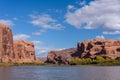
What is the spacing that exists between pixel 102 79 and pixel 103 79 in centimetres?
20

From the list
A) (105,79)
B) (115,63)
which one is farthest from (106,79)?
(115,63)

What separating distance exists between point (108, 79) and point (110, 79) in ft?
1.35

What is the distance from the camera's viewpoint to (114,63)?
655 ft

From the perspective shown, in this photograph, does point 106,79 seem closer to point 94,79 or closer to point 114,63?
point 94,79

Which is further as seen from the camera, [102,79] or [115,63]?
[115,63]

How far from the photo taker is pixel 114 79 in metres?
59.9

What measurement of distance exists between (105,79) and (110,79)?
1038 mm

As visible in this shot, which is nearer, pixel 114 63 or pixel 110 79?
pixel 110 79

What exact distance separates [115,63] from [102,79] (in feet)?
466

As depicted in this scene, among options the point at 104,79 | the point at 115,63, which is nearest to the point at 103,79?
the point at 104,79

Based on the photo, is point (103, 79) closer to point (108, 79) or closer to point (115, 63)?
point (108, 79)

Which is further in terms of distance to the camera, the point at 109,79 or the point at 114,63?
the point at 114,63

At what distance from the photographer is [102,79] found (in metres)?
60.0

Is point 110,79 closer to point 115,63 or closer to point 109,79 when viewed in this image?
point 109,79
